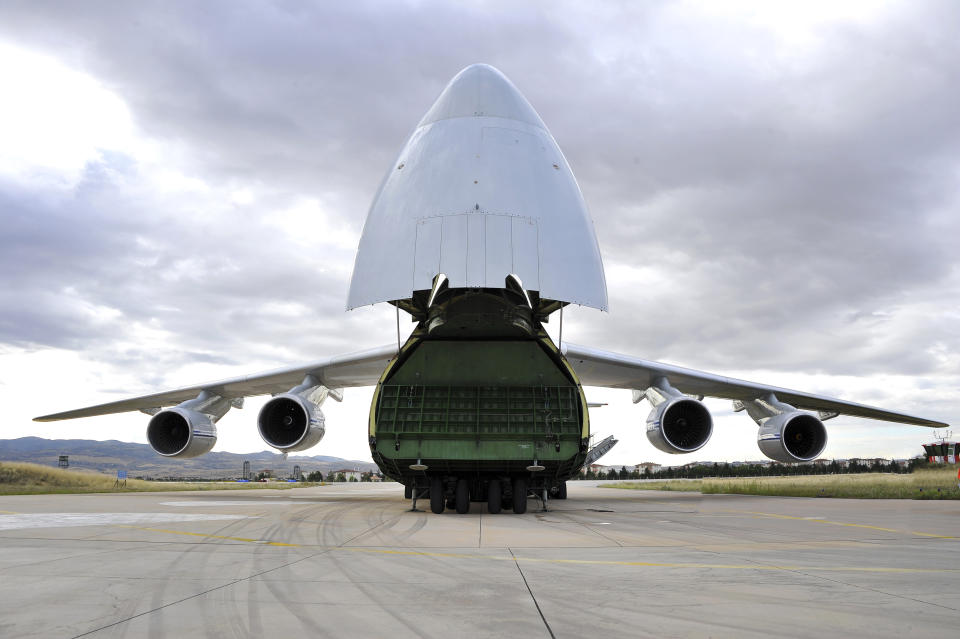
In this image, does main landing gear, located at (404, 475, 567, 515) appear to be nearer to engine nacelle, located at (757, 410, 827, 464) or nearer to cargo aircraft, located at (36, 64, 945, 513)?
cargo aircraft, located at (36, 64, 945, 513)

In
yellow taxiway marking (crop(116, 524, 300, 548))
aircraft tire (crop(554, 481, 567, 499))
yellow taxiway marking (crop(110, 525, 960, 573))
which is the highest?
yellow taxiway marking (crop(110, 525, 960, 573))

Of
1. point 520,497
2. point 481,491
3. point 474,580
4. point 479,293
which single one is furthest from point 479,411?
point 474,580

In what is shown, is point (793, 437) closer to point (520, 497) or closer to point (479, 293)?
point (520, 497)

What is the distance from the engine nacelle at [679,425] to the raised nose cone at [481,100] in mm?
5949

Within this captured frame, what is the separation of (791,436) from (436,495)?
8.77 m

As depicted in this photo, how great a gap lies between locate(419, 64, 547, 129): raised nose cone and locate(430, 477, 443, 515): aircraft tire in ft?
18.6

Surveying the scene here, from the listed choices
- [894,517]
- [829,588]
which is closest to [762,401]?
[894,517]

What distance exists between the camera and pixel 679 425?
13.6 meters

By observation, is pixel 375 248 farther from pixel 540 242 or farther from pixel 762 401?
pixel 762 401

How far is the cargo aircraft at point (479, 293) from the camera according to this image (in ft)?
30.1

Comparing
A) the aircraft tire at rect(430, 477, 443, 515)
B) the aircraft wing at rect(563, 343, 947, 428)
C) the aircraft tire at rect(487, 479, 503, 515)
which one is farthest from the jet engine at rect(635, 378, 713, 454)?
the aircraft tire at rect(430, 477, 443, 515)

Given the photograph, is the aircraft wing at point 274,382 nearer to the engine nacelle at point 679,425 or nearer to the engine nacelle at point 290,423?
the engine nacelle at point 290,423

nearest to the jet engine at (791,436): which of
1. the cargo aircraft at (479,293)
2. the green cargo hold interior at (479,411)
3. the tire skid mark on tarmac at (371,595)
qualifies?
the cargo aircraft at (479,293)

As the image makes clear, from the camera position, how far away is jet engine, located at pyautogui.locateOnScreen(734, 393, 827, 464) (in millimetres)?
14133
